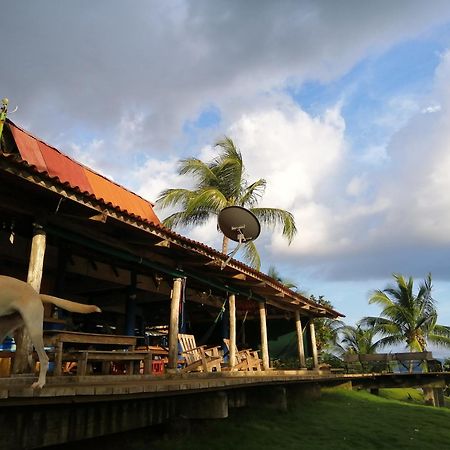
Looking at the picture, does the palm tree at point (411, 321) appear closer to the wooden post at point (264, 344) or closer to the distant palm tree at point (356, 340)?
the distant palm tree at point (356, 340)

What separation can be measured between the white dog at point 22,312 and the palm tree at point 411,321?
1058 inches

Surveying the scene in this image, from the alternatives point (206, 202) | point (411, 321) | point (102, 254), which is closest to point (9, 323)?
point (102, 254)

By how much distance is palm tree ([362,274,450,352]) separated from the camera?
27719 mm

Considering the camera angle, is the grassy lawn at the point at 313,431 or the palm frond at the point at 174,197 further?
the palm frond at the point at 174,197

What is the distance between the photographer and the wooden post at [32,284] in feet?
18.3

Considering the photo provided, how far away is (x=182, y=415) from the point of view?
7.22 metres

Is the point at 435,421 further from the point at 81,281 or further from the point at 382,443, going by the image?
the point at 81,281

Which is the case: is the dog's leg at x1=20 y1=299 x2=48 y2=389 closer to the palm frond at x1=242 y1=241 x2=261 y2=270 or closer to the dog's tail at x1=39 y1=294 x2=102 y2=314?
the dog's tail at x1=39 y1=294 x2=102 y2=314

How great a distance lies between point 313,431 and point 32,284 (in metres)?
6.05

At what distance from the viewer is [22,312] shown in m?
4.52

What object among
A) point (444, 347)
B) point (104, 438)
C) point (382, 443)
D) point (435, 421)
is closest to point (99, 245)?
point (104, 438)

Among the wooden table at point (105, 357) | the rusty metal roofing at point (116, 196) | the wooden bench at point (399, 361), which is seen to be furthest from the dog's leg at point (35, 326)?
the wooden bench at point (399, 361)

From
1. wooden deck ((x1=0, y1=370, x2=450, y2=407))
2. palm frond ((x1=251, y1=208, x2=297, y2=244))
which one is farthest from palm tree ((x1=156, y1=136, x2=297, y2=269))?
wooden deck ((x1=0, y1=370, x2=450, y2=407))

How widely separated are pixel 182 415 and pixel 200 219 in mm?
14989
